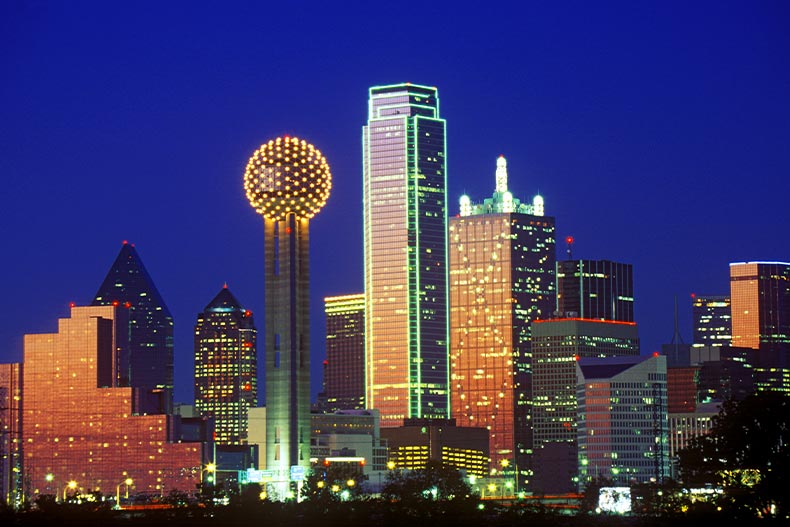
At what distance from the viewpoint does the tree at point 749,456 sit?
172250mm

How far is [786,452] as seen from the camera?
Result: 176 m

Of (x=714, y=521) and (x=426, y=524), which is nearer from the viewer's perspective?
(x=714, y=521)

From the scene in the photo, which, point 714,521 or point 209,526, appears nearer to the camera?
point 714,521

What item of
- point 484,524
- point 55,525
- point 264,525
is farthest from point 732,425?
point 55,525

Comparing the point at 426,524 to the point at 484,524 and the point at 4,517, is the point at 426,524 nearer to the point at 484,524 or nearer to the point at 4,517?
the point at 484,524

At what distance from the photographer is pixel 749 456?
178m

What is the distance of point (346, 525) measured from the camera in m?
195

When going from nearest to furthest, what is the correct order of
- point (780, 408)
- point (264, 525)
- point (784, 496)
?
point (784, 496) → point (780, 408) → point (264, 525)

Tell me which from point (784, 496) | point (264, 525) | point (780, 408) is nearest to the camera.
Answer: point (784, 496)

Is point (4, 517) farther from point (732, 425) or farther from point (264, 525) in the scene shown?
point (732, 425)

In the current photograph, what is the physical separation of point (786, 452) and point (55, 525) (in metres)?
71.4

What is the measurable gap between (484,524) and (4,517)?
1950 inches

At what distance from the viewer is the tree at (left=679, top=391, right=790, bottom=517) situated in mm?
172250

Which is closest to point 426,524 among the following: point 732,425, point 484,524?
point 484,524
